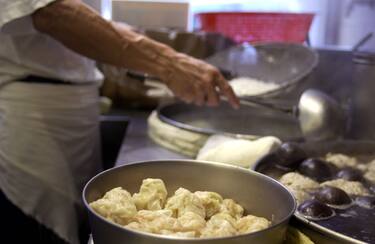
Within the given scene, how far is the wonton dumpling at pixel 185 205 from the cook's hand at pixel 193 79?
549 mm

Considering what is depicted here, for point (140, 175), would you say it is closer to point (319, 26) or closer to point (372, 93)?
point (372, 93)

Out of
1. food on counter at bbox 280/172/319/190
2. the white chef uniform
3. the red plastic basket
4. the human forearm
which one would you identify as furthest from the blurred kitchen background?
food on counter at bbox 280/172/319/190

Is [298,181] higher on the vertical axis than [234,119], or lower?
higher

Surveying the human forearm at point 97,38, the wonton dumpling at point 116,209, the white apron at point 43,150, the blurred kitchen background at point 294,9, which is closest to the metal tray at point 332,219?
the wonton dumpling at point 116,209

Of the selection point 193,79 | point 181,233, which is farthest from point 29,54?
point 181,233

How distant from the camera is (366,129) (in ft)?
4.03

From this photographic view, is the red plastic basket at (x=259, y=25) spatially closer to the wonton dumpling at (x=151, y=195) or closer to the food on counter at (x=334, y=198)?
the food on counter at (x=334, y=198)

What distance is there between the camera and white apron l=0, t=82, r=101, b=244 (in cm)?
118

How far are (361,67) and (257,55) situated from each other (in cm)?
52

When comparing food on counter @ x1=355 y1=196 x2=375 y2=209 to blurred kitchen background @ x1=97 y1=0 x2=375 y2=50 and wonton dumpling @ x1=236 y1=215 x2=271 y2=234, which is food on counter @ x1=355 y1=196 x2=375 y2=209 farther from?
blurred kitchen background @ x1=97 y1=0 x2=375 y2=50

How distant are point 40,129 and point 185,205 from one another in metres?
0.71

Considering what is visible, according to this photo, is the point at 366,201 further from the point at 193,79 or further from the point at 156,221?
the point at 193,79

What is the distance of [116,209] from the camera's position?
56 cm

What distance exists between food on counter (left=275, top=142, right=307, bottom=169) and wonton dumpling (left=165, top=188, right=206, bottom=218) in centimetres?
35
